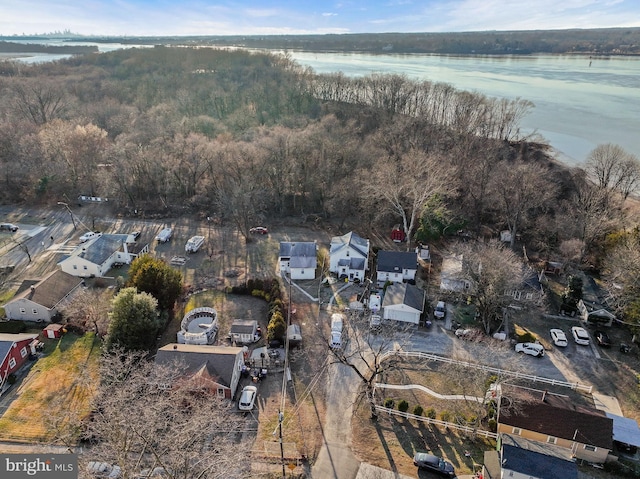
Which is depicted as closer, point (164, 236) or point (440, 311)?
point (440, 311)

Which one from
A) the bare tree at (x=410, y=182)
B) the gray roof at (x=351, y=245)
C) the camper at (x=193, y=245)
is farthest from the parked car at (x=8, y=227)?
the bare tree at (x=410, y=182)

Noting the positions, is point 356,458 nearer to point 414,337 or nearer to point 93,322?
point 414,337

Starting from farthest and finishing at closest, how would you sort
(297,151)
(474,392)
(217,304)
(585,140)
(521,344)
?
(585,140) → (297,151) → (217,304) → (521,344) → (474,392)

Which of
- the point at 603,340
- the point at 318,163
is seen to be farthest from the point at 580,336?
the point at 318,163

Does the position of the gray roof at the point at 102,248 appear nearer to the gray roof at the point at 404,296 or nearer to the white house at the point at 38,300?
the white house at the point at 38,300

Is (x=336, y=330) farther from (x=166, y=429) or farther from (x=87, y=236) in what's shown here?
(x=87, y=236)

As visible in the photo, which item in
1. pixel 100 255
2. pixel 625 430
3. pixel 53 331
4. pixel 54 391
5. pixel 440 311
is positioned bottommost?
pixel 54 391

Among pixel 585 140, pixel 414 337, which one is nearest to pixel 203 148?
pixel 414 337
